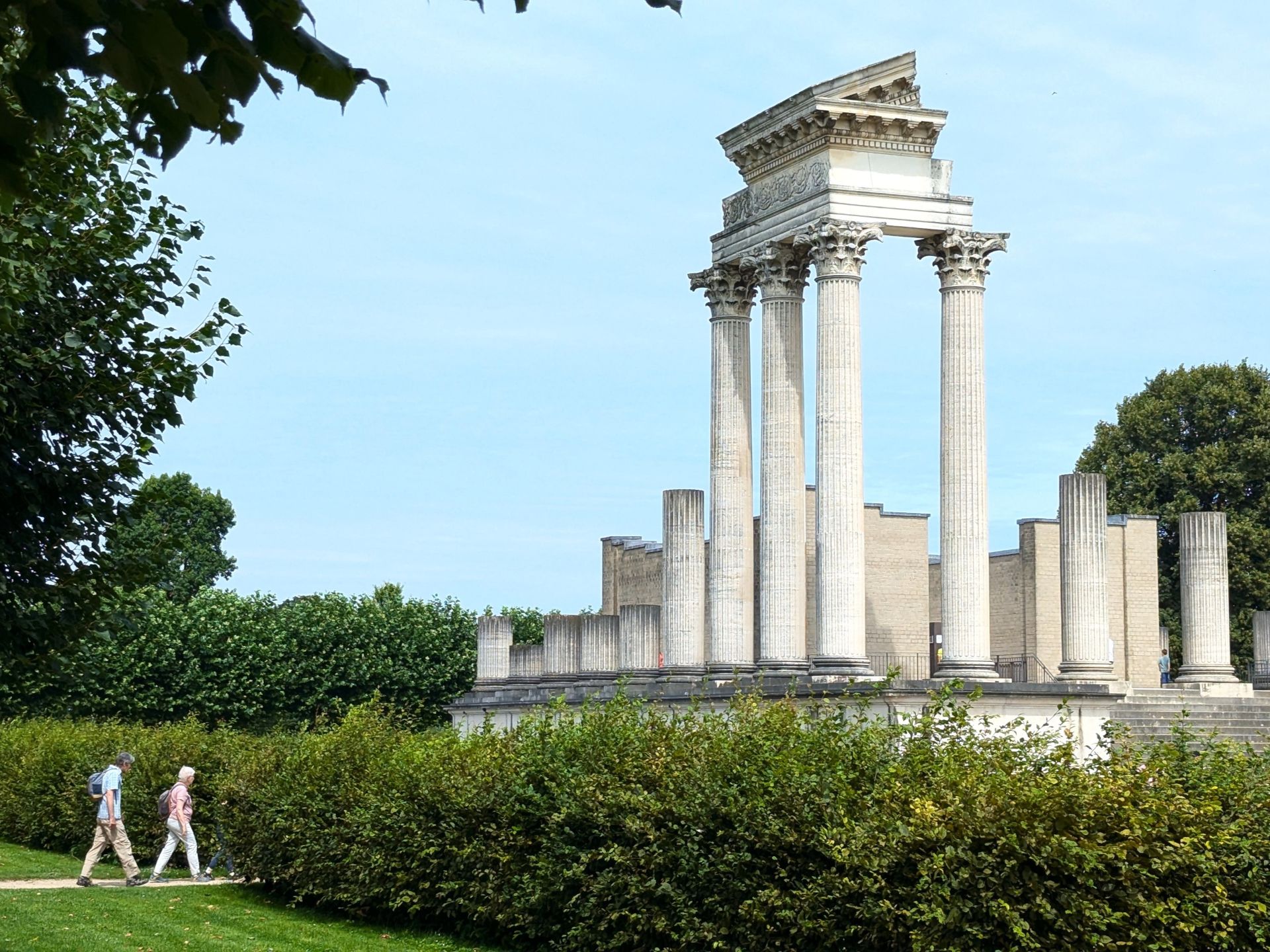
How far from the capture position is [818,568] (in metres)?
37.6

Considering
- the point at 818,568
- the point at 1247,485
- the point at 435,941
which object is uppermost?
the point at 1247,485

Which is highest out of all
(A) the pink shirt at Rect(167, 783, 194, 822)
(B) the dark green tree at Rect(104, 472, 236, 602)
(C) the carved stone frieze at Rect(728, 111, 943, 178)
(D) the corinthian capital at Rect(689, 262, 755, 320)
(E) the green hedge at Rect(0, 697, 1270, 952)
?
(C) the carved stone frieze at Rect(728, 111, 943, 178)

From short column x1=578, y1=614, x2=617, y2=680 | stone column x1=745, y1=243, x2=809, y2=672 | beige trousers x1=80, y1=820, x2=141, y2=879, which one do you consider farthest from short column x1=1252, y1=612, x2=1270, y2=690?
beige trousers x1=80, y1=820, x2=141, y2=879

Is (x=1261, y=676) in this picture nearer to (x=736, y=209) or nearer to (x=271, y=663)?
(x=736, y=209)

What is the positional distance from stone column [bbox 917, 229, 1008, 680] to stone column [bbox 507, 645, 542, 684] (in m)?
20.4

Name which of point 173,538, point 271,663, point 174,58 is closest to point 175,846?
point 173,538

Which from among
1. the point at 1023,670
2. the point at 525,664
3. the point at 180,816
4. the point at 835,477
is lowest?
the point at 180,816

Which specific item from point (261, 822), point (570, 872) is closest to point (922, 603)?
point (261, 822)

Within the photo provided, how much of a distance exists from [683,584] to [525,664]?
589 inches

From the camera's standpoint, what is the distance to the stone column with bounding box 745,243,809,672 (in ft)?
129

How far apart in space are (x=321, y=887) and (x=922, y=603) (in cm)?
2930

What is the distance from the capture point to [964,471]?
37344mm

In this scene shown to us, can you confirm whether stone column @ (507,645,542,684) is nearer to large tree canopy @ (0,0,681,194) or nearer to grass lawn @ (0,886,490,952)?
grass lawn @ (0,886,490,952)

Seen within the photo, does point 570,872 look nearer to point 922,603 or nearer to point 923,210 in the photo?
point 923,210
